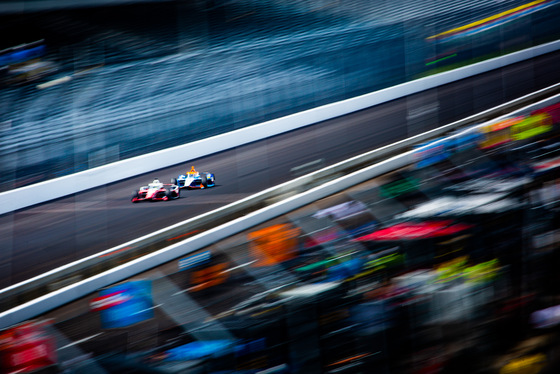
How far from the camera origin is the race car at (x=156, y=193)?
18.5ft

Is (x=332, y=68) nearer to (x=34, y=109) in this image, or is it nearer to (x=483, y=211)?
(x=34, y=109)

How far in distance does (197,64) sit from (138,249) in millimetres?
6043

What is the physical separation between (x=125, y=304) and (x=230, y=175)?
2.84m

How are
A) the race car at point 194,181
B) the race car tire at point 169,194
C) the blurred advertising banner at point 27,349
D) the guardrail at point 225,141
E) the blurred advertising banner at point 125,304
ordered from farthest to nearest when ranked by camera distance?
1. the guardrail at point 225,141
2. the race car at point 194,181
3. the race car tire at point 169,194
4. the blurred advertising banner at point 125,304
5. the blurred advertising banner at point 27,349

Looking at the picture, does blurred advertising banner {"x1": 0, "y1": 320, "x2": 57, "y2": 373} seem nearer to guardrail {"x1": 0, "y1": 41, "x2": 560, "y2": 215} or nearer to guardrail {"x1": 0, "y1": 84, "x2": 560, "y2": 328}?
guardrail {"x1": 0, "y1": 84, "x2": 560, "y2": 328}

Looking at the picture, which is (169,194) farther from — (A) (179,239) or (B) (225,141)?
(B) (225,141)

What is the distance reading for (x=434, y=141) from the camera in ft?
21.1

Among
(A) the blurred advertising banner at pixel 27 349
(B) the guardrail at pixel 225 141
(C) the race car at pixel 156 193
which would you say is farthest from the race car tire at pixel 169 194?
(A) the blurred advertising banner at pixel 27 349

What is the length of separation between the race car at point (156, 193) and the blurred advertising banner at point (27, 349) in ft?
7.45

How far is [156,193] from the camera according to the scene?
223 inches

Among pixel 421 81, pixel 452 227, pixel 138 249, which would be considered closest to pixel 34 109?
pixel 138 249

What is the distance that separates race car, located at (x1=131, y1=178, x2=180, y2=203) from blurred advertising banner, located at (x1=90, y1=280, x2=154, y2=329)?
5.77 ft

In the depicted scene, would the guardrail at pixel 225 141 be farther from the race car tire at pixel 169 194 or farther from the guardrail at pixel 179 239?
the guardrail at pixel 179 239

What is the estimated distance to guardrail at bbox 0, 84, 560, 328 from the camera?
3.76m
